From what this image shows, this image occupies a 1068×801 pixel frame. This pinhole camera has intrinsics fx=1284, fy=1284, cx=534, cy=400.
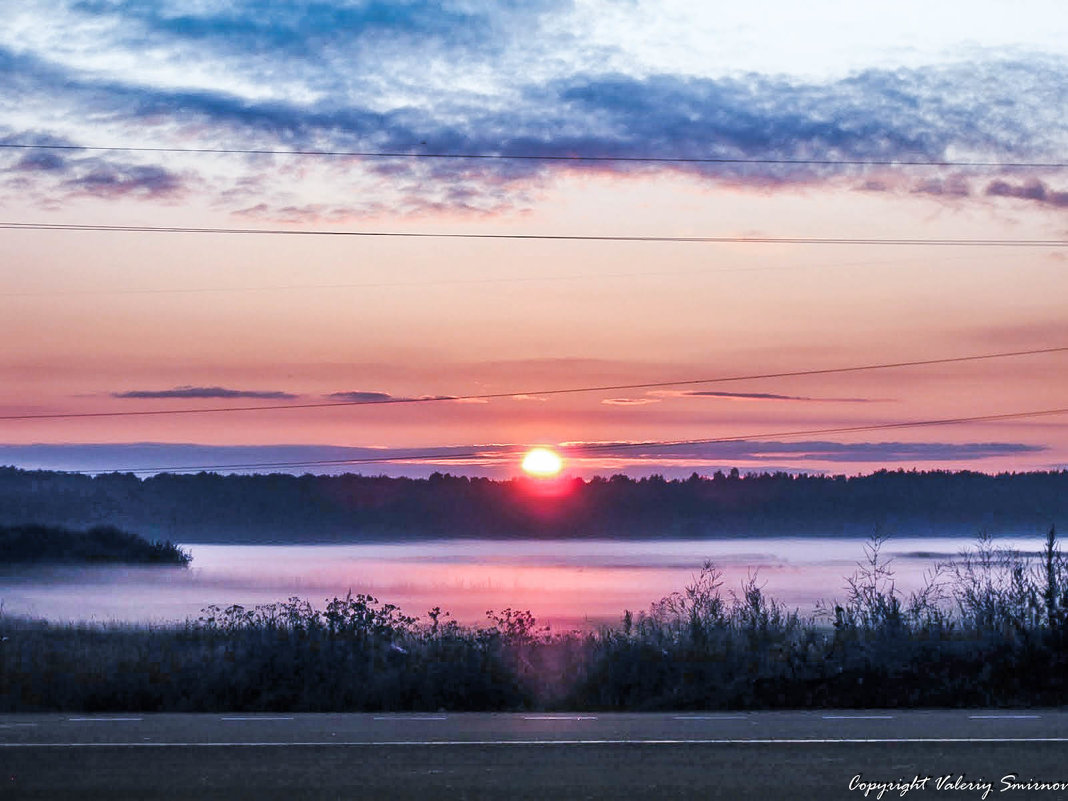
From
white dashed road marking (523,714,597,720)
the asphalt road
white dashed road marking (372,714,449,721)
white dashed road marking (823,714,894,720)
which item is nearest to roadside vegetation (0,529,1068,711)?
white dashed road marking (523,714,597,720)

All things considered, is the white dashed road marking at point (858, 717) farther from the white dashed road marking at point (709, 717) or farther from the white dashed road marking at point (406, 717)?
the white dashed road marking at point (406, 717)

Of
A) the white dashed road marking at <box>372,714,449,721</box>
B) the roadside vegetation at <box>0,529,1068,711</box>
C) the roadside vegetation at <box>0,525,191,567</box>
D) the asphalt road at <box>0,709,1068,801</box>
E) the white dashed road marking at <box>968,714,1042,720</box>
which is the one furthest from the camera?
the roadside vegetation at <box>0,525,191,567</box>

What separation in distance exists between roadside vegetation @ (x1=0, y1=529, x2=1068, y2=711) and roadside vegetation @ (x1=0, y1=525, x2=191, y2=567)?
89985 millimetres

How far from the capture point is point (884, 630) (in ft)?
64.6

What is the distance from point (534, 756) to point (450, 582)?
57.9 metres

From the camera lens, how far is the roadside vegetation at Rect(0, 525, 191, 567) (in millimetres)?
108688

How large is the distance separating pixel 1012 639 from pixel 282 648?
426 inches

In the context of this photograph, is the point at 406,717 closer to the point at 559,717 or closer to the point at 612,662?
the point at 559,717

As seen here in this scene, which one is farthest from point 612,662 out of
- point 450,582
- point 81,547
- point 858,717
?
point 81,547

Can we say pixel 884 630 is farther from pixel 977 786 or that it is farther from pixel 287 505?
pixel 287 505

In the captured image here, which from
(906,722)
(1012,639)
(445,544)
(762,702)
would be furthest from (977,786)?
(445,544)

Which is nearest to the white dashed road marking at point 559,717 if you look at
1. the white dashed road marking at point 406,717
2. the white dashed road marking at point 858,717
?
the white dashed road marking at point 406,717

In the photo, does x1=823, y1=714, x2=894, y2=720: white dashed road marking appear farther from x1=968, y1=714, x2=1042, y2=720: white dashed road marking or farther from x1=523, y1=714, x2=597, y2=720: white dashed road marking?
x1=523, y1=714, x2=597, y2=720: white dashed road marking

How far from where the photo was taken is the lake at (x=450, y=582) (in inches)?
1859
